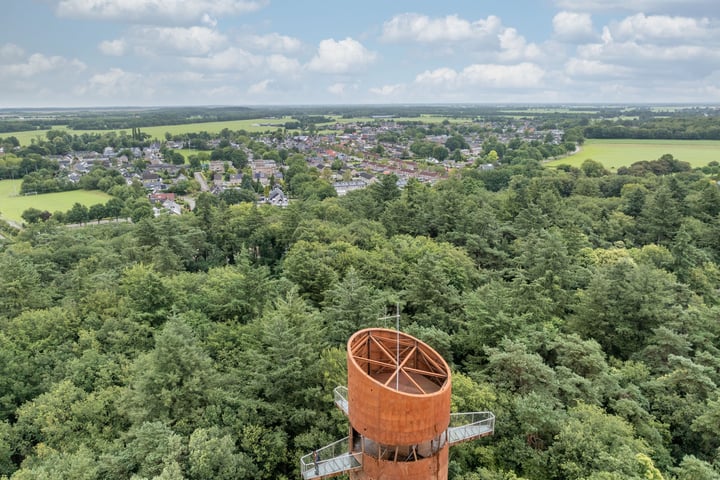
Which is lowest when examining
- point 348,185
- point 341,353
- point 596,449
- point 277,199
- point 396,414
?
point 277,199

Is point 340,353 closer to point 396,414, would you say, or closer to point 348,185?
point 396,414

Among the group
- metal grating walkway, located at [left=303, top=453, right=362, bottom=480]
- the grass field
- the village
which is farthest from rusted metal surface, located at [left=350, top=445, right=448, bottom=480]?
the grass field

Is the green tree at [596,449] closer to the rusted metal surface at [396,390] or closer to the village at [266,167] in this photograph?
the rusted metal surface at [396,390]

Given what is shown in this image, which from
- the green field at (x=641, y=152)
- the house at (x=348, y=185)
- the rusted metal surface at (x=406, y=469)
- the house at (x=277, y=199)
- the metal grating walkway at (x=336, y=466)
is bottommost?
the house at (x=277, y=199)

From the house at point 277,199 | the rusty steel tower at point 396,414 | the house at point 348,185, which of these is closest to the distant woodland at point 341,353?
the rusty steel tower at point 396,414

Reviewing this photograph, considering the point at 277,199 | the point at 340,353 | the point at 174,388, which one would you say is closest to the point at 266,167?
the point at 277,199

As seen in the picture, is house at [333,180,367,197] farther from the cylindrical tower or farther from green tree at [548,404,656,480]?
the cylindrical tower

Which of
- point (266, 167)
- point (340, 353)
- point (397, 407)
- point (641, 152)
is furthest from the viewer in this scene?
point (266, 167)
